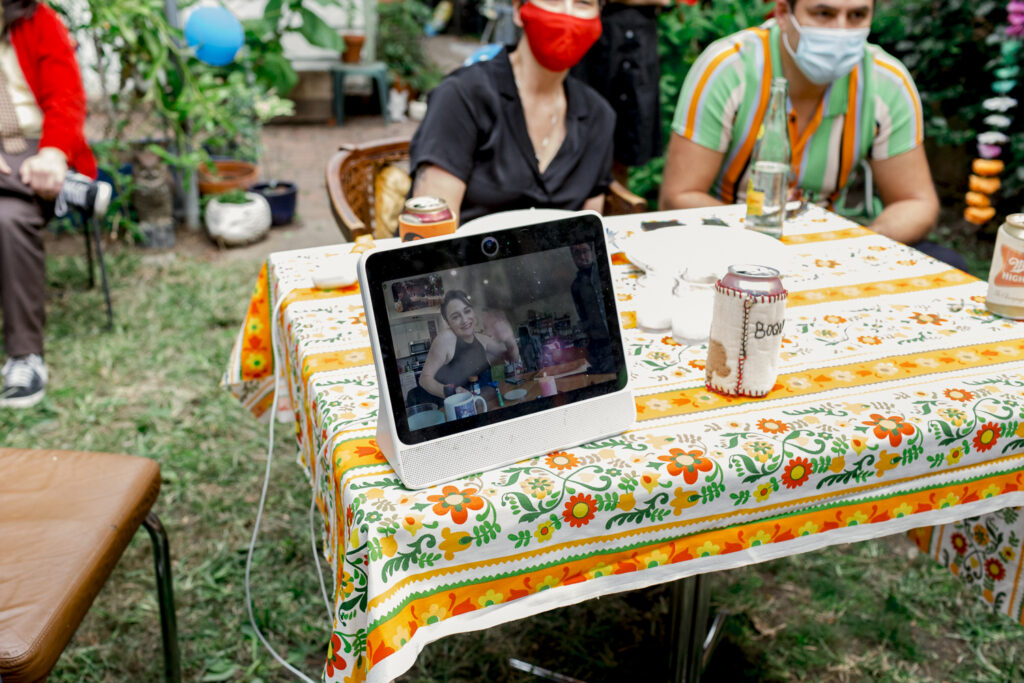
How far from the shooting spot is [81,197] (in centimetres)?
349

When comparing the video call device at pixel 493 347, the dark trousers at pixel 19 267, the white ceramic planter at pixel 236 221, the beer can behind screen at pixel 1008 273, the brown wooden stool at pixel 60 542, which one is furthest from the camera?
the white ceramic planter at pixel 236 221

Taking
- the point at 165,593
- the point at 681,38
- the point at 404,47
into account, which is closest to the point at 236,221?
the point at 681,38

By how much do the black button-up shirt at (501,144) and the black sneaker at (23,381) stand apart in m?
1.81

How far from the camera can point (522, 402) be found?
1.07 meters

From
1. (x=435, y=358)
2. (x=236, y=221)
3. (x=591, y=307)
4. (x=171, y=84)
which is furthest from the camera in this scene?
(x=236, y=221)

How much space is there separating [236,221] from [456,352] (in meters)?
4.17

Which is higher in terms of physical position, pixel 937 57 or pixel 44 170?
pixel 937 57

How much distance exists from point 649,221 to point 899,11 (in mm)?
3799

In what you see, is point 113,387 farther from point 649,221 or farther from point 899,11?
point 899,11

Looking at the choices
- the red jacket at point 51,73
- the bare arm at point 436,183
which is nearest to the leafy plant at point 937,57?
the bare arm at point 436,183

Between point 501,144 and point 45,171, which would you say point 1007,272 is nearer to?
point 501,144

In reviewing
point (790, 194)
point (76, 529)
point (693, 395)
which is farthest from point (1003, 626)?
point (76, 529)

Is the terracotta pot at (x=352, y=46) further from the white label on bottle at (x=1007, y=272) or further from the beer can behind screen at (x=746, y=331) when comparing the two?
the beer can behind screen at (x=746, y=331)

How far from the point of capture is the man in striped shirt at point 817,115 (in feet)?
8.02
